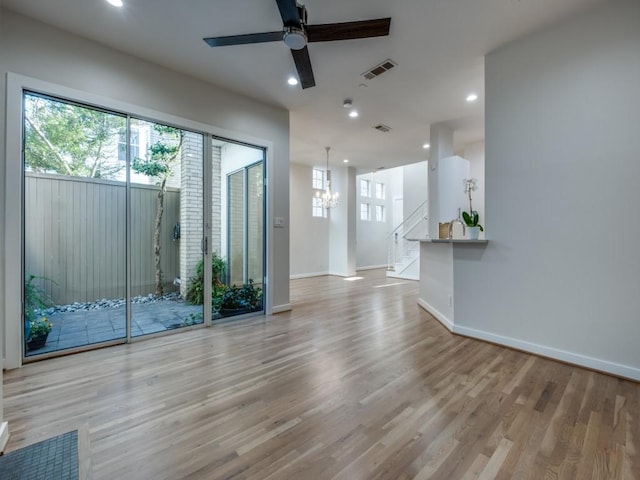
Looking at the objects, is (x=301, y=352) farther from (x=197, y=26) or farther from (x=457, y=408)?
(x=197, y=26)

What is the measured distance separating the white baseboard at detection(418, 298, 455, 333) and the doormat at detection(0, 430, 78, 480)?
11.6 feet

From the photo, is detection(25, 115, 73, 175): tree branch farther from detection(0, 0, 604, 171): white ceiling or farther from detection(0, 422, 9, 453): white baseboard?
detection(0, 422, 9, 453): white baseboard

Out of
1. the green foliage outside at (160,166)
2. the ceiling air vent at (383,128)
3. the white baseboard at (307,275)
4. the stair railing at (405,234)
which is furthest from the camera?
the stair railing at (405,234)

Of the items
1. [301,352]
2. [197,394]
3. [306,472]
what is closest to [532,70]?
[301,352]

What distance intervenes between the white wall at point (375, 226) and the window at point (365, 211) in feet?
0.41

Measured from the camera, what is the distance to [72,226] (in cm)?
306

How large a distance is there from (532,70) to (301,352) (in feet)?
12.1

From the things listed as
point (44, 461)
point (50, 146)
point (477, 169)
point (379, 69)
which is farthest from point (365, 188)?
point (44, 461)

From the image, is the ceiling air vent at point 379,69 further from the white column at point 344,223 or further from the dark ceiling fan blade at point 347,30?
the white column at point 344,223

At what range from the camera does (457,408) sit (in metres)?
1.96

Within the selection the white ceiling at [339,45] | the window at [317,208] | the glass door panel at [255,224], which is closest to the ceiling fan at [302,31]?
the white ceiling at [339,45]

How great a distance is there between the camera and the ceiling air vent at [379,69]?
3.26m

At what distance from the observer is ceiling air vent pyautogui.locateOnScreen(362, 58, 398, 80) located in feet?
10.7

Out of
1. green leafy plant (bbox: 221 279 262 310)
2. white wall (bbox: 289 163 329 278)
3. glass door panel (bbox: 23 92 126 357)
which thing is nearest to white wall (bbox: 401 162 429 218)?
white wall (bbox: 289 163 329 278)
